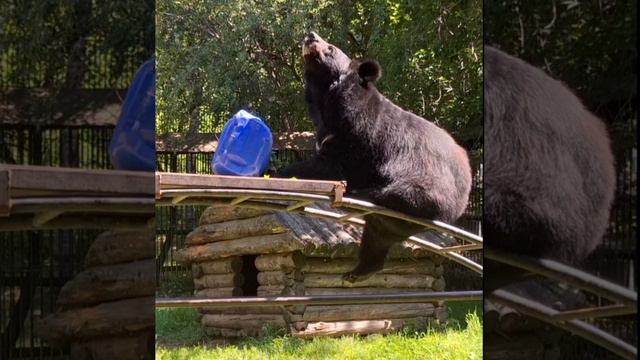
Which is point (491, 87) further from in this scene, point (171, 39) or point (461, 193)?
point (171, 39)

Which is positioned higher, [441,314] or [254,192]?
[254,192]

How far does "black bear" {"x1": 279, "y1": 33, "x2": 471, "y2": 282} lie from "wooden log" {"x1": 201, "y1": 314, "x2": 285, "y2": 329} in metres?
1.57

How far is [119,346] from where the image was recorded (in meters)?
1.08

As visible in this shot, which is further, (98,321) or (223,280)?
(223,280)

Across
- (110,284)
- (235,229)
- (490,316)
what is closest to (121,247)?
(110,284)

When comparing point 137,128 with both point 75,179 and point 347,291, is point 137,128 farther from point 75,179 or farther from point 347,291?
point 347,291

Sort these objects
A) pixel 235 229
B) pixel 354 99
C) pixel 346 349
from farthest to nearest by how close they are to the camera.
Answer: pixel 235 229
pixel 346 349
pixel 354 99

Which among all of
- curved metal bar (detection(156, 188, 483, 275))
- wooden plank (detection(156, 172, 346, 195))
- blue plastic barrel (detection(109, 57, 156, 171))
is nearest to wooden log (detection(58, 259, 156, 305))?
blue plastic barrel (detection(109, 57, 156, 171))

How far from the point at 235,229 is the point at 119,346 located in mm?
4803

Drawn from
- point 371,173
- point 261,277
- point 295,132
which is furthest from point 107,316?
point 295,132

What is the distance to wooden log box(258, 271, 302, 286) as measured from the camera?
5.69m

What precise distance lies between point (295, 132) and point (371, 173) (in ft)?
7.59

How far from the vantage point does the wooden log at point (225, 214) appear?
593cm

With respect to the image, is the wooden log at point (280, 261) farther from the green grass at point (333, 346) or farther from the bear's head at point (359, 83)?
the bear's head at point (359, 83)
